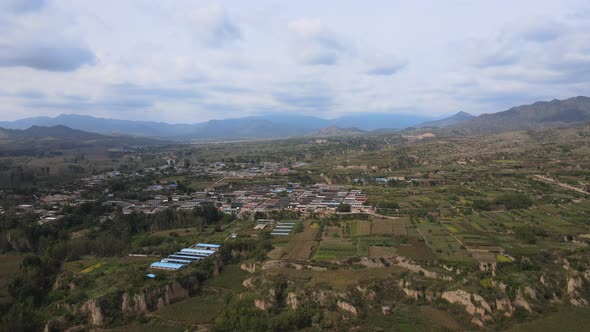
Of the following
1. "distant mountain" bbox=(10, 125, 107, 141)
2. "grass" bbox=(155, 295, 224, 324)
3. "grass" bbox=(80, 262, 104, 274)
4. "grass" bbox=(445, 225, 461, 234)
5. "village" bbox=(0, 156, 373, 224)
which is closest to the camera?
"grass" bbox=(155, 295, 224, 324)

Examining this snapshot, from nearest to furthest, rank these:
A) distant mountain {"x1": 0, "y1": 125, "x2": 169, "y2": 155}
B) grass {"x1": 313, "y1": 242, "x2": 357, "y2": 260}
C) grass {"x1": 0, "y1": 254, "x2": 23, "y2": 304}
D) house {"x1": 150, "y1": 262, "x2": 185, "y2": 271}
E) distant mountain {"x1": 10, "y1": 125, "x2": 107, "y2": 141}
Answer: grass {"x1": 0, "y1": 254, "x2": 23, "y2": 304}, house {"x1": 150, "y1": 262, "x2": 185, "y2": 271}, grass {"x1": 313, "y1": 242, "x2": 357, "y2": 260}, distant mountain {"x1": 0, "y1": 125, "x2": 169, "y2": 155}, distant mountain {"x1": 10, "y1": 125, "x2": 107, "y2": 141}

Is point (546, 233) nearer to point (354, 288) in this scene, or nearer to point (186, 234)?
point (354, 288)

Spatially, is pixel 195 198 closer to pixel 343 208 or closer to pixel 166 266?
pixel 343 208

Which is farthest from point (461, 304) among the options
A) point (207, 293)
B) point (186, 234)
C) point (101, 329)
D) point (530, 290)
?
point (186, 234)

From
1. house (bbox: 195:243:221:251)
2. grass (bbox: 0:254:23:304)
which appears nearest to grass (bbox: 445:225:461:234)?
house (bbox: 195:243:221:251)

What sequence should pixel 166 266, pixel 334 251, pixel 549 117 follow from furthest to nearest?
pixel 549 117 < pixel 334 251 < pixel 166 266

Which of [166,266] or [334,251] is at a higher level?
[166,266]

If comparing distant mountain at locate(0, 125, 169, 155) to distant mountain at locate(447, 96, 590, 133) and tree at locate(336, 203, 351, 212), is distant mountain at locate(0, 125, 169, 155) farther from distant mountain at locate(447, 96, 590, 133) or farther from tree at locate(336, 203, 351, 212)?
distant mountain at locate(447, 96, 590, 133)

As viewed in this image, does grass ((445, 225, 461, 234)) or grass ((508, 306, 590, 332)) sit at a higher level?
grass ((445, 225, 461, 234))

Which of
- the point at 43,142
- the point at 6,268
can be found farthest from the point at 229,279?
the point at 43,142

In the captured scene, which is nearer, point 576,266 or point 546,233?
point 576,266

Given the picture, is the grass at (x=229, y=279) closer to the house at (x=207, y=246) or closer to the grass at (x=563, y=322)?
the house at (x=207, y=246)
